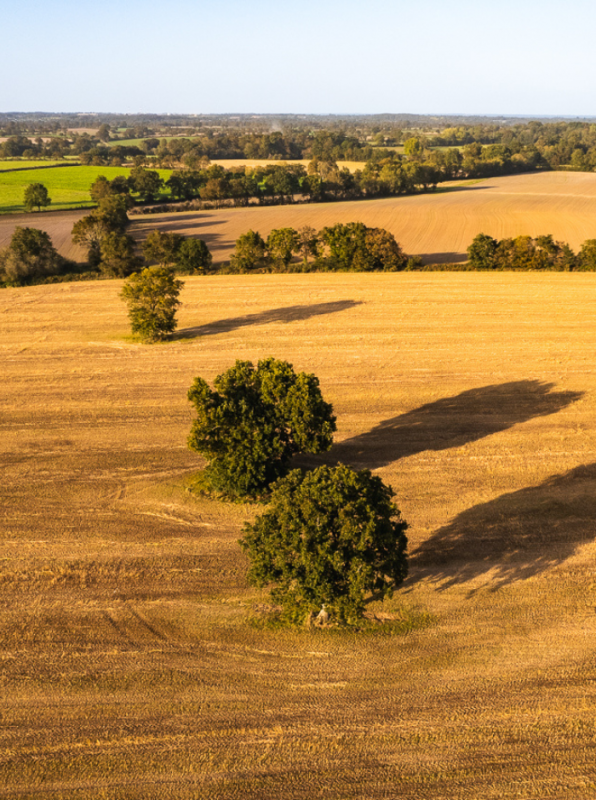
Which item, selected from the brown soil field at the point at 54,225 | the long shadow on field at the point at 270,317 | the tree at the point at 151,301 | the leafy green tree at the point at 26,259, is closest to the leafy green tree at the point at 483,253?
the long shadow on field at the point at 270,317

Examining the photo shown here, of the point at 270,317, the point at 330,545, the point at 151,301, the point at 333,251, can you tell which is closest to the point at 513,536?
the point at 330,545

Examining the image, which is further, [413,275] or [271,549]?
[413,275]

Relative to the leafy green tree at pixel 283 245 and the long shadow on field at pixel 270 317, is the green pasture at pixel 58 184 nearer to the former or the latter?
the leafy green tree at pixel 283 245

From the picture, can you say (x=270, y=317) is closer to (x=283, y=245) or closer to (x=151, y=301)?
(x=151, y=301)

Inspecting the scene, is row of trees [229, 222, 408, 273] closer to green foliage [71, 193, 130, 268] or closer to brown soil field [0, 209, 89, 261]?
green foliage [71, 193, 130, 268]

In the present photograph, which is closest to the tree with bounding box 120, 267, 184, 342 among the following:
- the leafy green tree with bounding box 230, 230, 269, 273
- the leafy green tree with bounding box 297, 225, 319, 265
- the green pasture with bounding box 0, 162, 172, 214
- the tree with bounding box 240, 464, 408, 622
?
the leafy green tree with bounding box 230, 230, 269, 273

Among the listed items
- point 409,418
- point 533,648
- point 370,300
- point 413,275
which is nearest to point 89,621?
point 533,648

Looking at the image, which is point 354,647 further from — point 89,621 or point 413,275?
point 413,275
